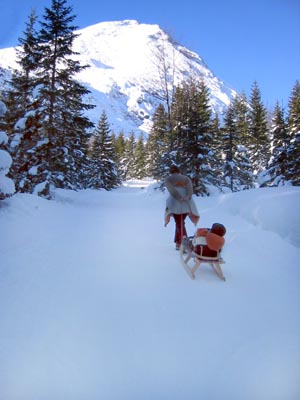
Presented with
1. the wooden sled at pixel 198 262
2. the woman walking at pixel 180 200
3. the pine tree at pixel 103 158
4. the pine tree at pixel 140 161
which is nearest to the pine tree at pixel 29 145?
the woman walking at pixel 180 200

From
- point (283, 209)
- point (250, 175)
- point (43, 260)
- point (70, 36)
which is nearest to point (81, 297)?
point (43, 260)

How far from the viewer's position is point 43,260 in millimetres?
5914

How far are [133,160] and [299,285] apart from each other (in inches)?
2459

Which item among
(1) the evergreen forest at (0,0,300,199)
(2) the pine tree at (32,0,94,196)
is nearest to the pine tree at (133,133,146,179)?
(1) the evergreen forest at (0,0,300,199)

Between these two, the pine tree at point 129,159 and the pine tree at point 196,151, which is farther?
the pine tree at point 129,159

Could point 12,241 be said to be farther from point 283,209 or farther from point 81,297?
point 283,209

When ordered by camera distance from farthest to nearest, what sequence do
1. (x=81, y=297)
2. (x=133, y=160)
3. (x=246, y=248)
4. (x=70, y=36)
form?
(x=133, y=160), (x=70, y=36), (x=246, y=248), (x=81, y=297)

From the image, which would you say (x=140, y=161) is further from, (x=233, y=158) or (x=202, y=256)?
(x=202, y=256)

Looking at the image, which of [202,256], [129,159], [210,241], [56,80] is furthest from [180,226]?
[129,159]

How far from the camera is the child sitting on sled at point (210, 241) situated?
5109 mm

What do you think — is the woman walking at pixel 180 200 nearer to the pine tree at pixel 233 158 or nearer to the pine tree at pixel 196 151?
the pine tree at pixel 196 151

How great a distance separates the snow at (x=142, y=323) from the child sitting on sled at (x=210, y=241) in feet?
1.76

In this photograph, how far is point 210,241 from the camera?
5125 mm

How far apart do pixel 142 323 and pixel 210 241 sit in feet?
6.67
